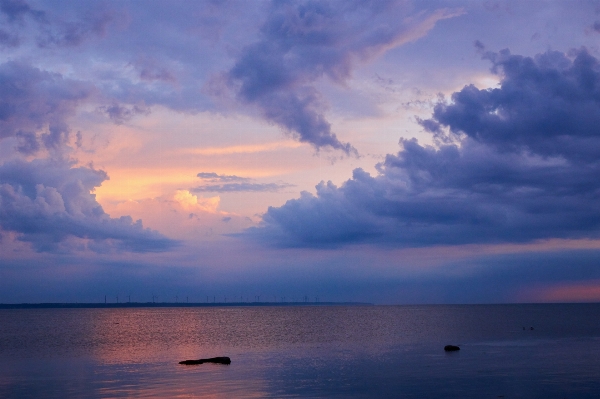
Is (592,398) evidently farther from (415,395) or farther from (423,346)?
(423,346)

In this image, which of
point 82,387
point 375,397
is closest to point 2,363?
point 82,387

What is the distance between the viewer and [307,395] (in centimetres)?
4197

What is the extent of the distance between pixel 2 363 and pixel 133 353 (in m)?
16.4

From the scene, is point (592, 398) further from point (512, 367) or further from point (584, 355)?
point (584, 355)

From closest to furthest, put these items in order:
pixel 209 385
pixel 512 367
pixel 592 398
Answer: pixel 592 398, pixel 209 385, pixel 512 367

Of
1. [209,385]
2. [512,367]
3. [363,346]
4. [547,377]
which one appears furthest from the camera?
[363,346]

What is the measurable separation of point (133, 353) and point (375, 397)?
152 ft

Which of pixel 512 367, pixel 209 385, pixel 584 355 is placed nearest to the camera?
pixel 209 385

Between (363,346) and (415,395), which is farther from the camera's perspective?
(363,346)

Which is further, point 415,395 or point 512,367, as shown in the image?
point 512,367

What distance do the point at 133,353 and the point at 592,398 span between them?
57.3 m

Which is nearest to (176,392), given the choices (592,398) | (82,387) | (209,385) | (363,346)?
(209,385)

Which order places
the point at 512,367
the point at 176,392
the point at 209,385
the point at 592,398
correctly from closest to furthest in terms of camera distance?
1. the point at 592,398
2. the point at 176,392
3. the point at 209,385
4. the point at 512,367

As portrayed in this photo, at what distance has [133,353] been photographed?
7800 cm
